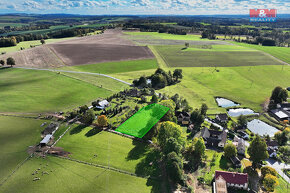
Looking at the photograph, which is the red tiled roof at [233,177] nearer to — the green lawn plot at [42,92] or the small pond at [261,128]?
the small pond at [261,128]

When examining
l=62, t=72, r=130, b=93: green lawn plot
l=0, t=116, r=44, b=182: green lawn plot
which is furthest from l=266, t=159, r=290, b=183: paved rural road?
l=62, t=72, r=130, b=93: green lawn plot

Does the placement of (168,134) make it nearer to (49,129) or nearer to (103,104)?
(103,104)

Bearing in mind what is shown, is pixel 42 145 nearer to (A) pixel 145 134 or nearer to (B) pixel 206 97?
(A) pixel 145 134

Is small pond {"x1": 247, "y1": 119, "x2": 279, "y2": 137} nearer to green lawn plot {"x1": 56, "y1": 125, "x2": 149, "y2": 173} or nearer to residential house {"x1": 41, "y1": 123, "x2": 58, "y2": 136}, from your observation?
green lawn plot {"x1": 56, "y1": 125, "x2": 149, "y2": 173}

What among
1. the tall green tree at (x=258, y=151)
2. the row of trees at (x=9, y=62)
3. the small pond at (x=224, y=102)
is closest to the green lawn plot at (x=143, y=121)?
the tall green tree at (x=258, y=151)

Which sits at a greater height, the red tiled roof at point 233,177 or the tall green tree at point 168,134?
the tall green tree at point 168,134
